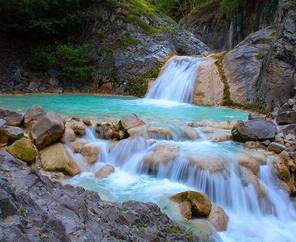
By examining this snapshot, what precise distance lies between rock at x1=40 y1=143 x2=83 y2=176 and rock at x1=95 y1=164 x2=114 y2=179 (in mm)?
433

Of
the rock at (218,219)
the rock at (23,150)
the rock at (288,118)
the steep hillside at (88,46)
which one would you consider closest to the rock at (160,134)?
the rock at (218,219)

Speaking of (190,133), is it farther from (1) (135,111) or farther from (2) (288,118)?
(1) (135,111)

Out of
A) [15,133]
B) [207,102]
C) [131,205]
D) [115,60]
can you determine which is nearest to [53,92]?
[115,60]

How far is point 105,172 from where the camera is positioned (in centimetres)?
515

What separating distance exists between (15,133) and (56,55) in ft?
45.7

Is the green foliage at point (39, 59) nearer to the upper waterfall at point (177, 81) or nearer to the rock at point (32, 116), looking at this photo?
the upper waterfall at point (177, 81)

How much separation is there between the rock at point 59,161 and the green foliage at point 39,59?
43.3 feet

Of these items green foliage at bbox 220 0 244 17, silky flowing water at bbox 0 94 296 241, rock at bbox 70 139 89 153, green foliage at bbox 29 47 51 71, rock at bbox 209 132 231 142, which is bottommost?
silky flowing water at bbox 0 94 296 241

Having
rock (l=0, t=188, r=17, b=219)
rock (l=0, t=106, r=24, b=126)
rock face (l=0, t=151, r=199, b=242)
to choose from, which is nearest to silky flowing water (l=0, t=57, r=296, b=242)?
rock face (l=0, t=151, r=199, b=242)

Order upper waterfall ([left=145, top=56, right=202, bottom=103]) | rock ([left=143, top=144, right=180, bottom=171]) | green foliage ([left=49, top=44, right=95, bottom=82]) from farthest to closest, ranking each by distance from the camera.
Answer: green foliage ([left=49, top=44, right=95, bottom=82]) < upper waterfall ([left=145, top=56, right=202, bottom=103]) < rock ([left=143, top=144, right=180, bottom=171])

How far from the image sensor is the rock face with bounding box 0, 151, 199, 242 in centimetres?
153

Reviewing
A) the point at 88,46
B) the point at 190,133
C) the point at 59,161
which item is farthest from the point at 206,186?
the point at 88,46

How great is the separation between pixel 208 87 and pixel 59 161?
10.3 meters

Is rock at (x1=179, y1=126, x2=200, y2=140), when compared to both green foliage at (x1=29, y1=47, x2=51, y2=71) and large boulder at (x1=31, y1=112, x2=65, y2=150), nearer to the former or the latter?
large boulder at (x1=31, y1=112, x2=65, y2=150)
